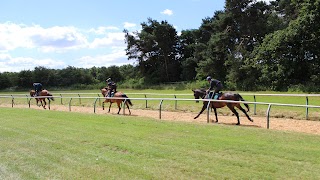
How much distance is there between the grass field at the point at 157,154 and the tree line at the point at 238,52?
25.1 metres

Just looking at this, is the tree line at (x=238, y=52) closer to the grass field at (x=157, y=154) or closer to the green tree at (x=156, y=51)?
the green tree at (x=156, y=51)

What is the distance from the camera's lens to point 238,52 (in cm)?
4209

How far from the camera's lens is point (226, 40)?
144 ft

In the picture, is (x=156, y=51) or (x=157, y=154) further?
(x=156, y=51)

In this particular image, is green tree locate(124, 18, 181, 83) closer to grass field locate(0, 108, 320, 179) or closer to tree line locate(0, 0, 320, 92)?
tree line locate(0, 0, 320, 92)

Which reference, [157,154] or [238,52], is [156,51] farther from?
[157,154]

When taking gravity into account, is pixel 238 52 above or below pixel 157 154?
above

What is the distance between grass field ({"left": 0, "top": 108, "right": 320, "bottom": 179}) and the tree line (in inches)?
988

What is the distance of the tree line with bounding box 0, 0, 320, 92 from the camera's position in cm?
3388

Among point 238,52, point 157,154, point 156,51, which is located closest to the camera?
point 157,154

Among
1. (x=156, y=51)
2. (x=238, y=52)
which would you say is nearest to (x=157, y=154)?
(x=238, y=52)

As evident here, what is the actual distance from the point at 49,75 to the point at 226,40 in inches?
1493

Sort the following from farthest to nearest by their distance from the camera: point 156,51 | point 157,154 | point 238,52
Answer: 1. point 156,51
2. point 238,52
3. point 157,154

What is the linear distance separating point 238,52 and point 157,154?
36.5m
